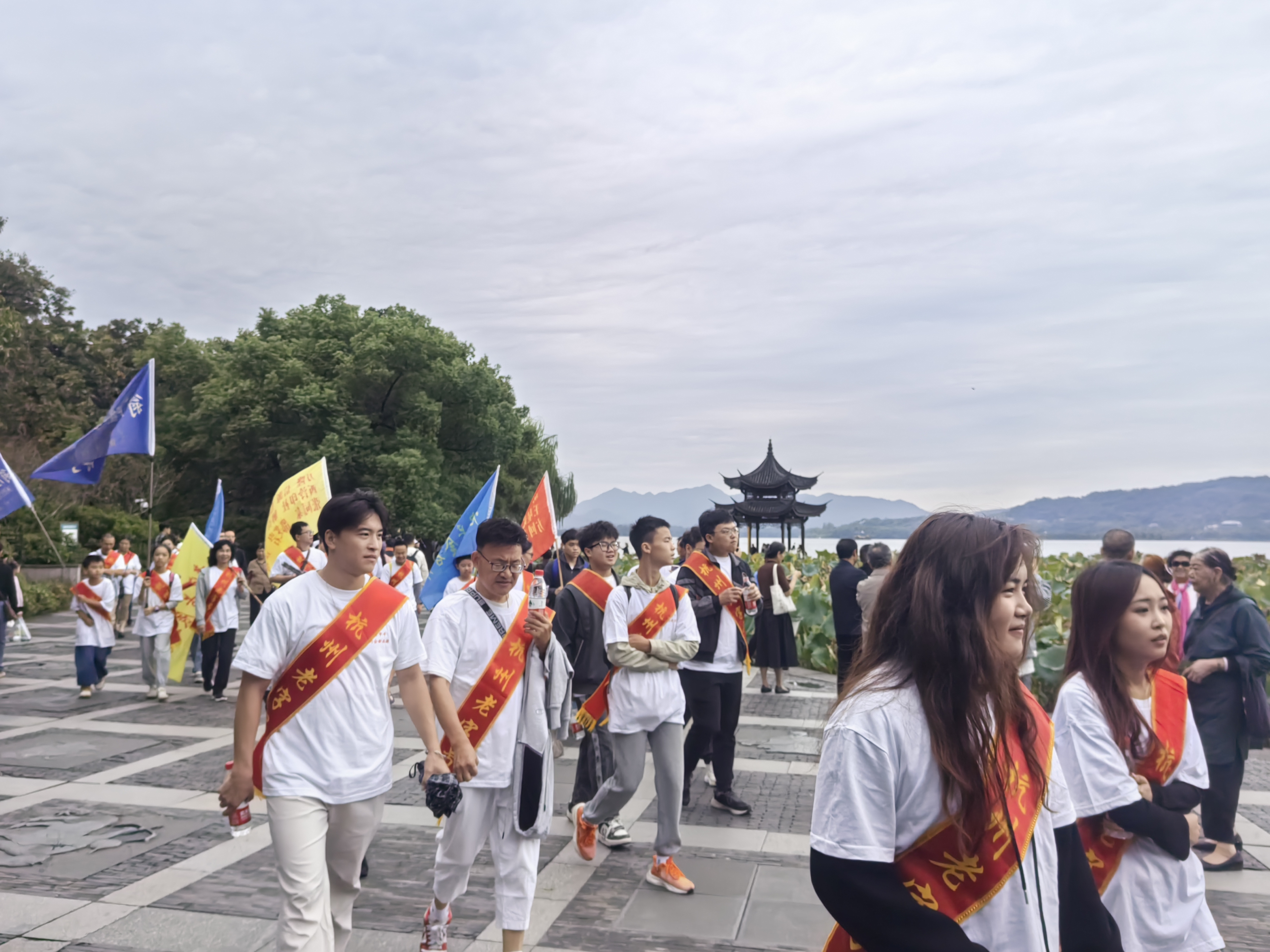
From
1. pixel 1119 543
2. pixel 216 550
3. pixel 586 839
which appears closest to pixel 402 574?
pixel 216 550

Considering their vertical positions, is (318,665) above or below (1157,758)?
above

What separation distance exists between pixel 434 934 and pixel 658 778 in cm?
151

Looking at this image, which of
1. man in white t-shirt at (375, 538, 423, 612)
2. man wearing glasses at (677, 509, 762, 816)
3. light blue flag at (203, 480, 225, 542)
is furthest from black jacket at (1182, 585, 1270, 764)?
light blue flag at (203, 480, 225, 542)

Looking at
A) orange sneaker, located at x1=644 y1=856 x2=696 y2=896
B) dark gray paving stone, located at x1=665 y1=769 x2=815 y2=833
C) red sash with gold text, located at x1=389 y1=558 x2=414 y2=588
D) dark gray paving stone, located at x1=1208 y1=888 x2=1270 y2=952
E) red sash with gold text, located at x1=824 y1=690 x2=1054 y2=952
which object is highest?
red sash with gold text, located at x1=824 y1=690 x2=1054 y2=952

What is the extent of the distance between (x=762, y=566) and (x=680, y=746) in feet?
18.6

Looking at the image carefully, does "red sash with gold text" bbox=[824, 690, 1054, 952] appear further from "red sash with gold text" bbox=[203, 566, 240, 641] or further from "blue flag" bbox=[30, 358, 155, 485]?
"blue flag" bbox=[30, 358, 155, 485]

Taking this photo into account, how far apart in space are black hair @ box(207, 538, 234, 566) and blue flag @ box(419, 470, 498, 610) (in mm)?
2347

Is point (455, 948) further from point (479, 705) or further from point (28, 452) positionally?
point (28, 452)

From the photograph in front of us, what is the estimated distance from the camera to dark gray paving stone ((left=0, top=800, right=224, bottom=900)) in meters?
4.85

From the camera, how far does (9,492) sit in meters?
10.7

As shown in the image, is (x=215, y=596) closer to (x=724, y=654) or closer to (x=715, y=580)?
(x=715, y=580)

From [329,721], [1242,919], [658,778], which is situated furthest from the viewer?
[658,778]

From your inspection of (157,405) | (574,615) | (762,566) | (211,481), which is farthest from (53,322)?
(574,615)

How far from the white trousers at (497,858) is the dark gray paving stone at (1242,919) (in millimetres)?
2877
